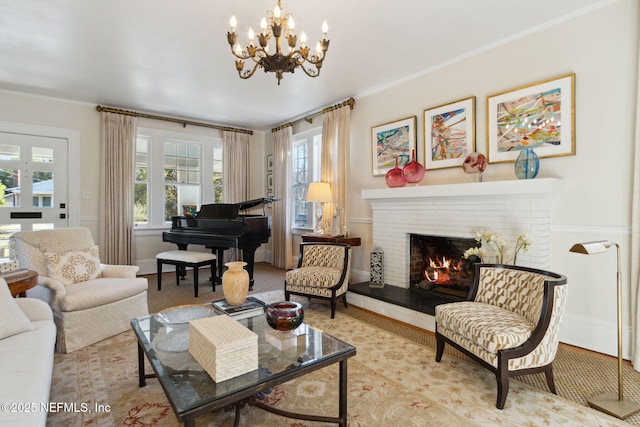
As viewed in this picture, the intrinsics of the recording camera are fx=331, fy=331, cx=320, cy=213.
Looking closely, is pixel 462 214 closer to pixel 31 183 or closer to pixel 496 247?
pixel 496 247

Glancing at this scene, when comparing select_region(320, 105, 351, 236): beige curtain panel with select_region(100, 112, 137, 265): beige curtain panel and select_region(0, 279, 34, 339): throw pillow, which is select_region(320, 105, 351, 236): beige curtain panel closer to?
select_region(100, 112, 137, 265): beige curtain panel

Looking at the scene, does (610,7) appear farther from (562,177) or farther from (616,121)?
(562,177)

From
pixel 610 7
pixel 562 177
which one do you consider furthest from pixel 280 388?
pixel 610 7

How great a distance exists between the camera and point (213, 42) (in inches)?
124

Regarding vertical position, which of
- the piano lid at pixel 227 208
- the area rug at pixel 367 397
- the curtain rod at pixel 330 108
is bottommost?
the area rug at pixel 367 397

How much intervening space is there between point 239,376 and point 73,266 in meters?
2.43

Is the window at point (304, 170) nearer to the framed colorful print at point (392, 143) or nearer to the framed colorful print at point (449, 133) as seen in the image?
the framed colorful print at point (392, 143)

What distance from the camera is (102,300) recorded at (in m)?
2.76

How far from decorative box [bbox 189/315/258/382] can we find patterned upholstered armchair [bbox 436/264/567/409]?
137 cm

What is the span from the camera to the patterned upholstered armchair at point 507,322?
188cm

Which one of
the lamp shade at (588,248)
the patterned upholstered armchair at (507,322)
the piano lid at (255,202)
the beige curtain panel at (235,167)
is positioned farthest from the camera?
the beige curtain panel at (235,167)

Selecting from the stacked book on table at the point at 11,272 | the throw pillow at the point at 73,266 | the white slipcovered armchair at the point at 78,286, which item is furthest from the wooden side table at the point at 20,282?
the throw pillow at the point at 73,266

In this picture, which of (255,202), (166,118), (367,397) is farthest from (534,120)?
(166,118)

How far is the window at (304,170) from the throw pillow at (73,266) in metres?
3.27
